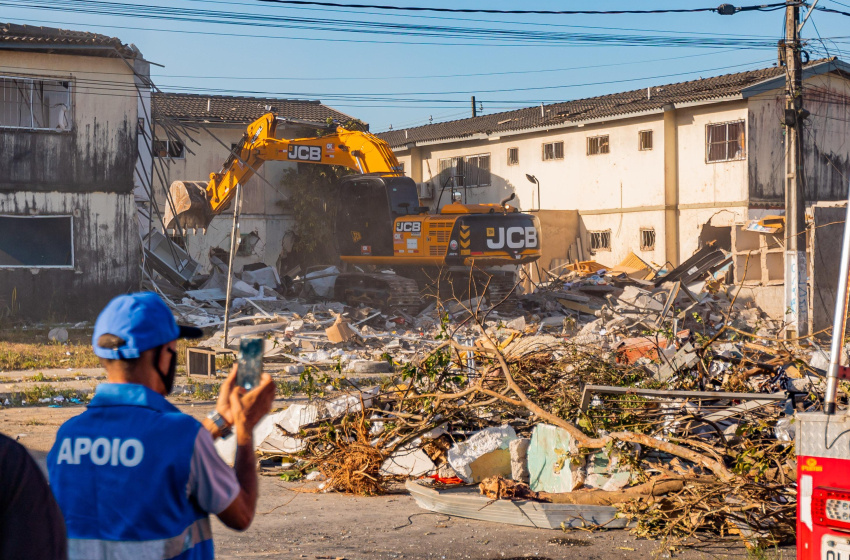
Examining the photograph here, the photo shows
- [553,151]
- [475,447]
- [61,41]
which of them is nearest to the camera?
[475,447]

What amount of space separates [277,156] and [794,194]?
12064mm

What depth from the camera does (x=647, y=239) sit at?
30.8 metres

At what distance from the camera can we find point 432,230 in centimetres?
2267

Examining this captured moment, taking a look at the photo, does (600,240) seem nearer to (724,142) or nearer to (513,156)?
(513,156)

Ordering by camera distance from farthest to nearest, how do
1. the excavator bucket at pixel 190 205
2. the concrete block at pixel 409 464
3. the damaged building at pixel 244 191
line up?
the damaged building at pixel 244 191
the excavator bucket at pixel 190 205
the concrete block at pixel 409 464

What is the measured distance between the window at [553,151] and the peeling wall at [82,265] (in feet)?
55.4

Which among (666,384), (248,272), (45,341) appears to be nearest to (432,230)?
(248,272)

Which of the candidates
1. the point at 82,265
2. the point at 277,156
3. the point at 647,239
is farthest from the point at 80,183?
the point at 647,239

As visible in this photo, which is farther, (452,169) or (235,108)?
(452,169)

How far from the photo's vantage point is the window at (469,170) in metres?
36.4

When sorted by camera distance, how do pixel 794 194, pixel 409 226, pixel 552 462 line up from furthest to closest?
1. pixel 409 226
2. pixel 794 194
3. pixel 552 462

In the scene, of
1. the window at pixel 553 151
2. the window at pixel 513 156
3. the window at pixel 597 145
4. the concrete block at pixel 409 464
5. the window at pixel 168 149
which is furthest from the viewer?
the window at pixel 513 156

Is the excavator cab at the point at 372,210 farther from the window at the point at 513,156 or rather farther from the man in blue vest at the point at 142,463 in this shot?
the man in blue vest at the point at 142,463

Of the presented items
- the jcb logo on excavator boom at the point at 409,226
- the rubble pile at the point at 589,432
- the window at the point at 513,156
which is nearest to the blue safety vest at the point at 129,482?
the rubble pile at the point at 589,432
